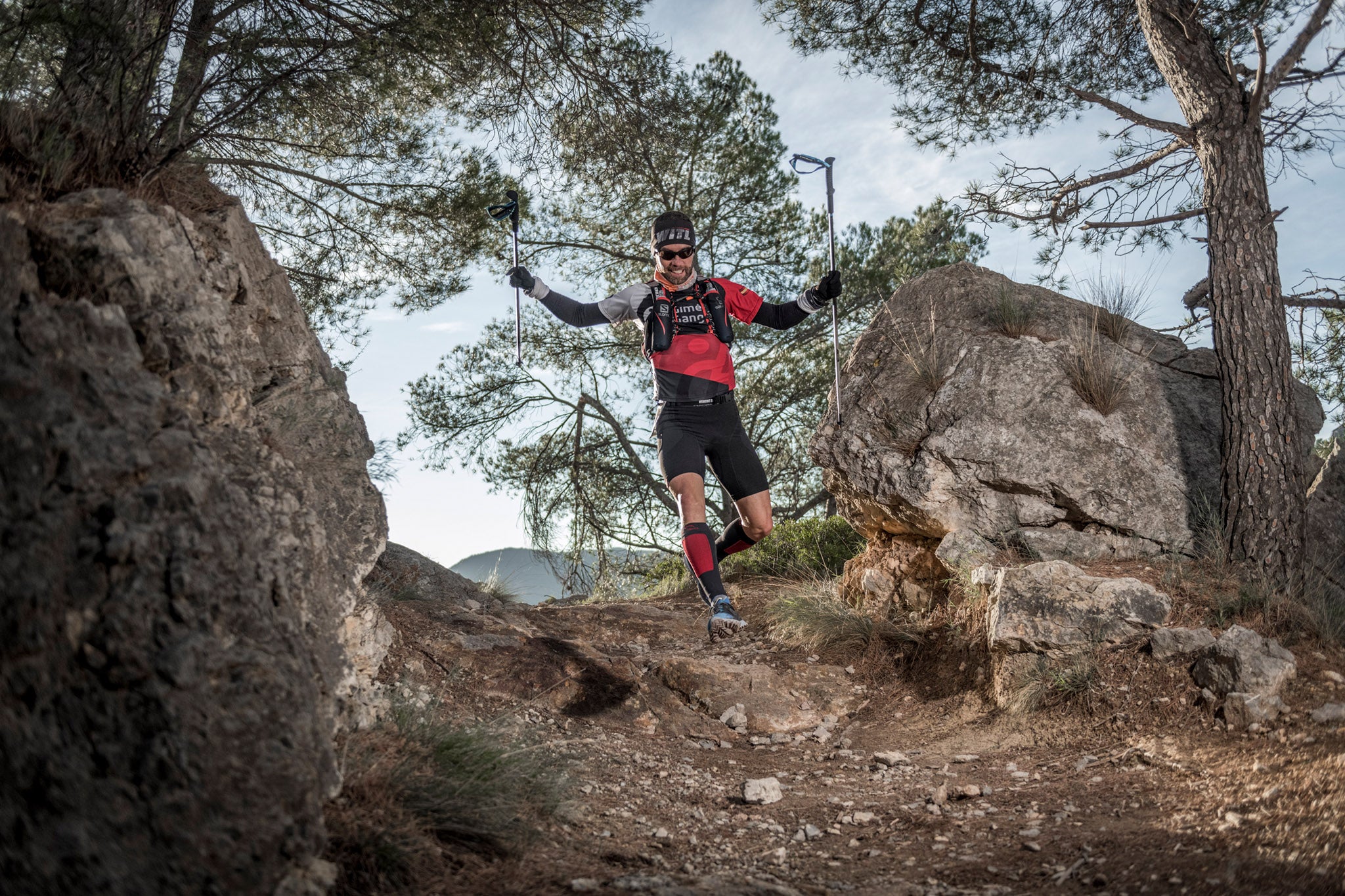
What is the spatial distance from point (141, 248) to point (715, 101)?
325 inches

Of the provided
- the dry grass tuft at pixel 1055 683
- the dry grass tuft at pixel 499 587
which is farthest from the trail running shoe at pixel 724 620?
the dry grass tuft at pixel 499 587

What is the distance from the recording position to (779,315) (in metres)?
6.59

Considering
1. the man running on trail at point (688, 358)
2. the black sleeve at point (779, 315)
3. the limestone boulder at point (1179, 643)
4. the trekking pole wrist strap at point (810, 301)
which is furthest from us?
the black sleeve at point (779, 315)

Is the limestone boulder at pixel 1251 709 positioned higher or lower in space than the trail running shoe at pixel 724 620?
lower

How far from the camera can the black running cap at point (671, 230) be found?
6055 millimetres

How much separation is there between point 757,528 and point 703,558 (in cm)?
65

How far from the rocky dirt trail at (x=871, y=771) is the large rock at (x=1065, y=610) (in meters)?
0.17

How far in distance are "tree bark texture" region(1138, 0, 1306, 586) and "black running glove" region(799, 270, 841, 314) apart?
253 centimetres

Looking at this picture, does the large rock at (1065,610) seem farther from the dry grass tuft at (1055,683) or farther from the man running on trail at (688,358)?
the man running on trail at (688,358)

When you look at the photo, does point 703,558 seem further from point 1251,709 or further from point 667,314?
point 1251,709

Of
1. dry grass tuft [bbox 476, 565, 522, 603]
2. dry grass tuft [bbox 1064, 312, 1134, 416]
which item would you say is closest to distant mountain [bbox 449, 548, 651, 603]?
dry grass tuft [bbox 476, 565, 522, 603]

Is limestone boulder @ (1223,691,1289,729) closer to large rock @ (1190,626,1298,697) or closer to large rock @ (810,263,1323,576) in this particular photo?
large rock @ (1190,626,1298,697)

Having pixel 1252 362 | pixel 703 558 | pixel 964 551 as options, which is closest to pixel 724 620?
pixel 703 558

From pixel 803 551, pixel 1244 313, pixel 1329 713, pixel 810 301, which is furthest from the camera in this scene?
pixel 803 551
